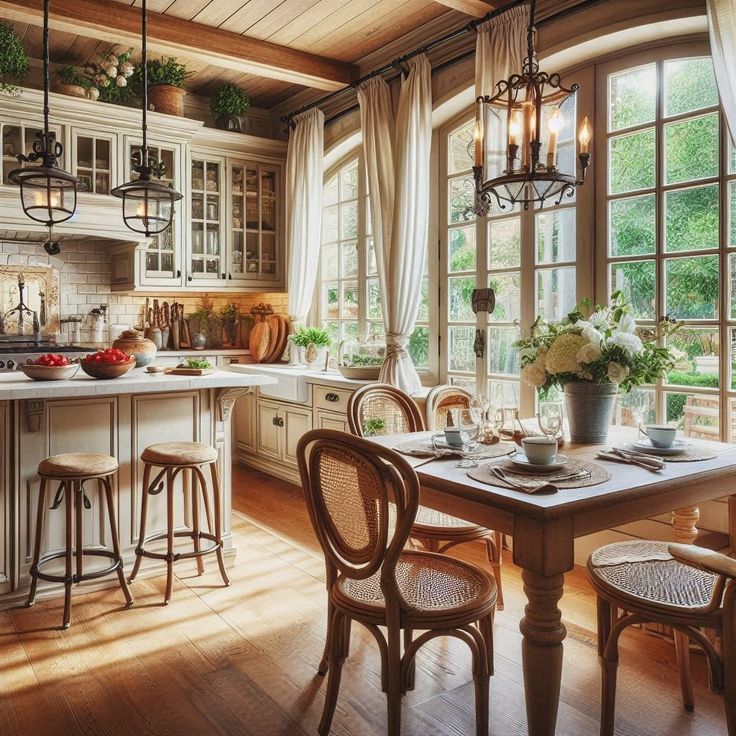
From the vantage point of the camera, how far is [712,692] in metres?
2.19

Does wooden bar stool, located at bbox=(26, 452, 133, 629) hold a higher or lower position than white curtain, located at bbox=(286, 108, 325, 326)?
lower

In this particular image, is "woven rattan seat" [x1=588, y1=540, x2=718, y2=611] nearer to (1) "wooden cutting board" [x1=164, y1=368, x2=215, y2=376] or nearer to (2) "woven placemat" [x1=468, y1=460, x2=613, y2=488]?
(2) "woven placemat" [x1=468, y1=460, x2=613, y2=488]

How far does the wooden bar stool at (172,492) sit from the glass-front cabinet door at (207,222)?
251 centimetres

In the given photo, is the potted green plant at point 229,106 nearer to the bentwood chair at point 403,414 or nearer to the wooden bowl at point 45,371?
the wooden bowl at point 45,371

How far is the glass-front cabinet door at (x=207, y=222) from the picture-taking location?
538cm

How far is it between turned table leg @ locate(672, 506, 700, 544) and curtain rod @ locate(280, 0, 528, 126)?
2549 mm

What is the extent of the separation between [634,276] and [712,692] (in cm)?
182

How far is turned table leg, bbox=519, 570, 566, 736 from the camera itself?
1.69 m

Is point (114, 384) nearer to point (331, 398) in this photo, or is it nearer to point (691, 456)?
point (331, 398)

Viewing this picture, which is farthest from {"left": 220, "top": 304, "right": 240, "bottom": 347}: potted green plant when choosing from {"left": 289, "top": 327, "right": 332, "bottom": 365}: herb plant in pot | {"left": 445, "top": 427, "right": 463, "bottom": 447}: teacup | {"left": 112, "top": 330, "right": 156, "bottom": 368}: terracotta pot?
{"left": 445, "top": 427, "right": 463, "bottom": 447}: teacup

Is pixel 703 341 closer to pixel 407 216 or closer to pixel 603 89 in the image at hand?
pixel 603 89

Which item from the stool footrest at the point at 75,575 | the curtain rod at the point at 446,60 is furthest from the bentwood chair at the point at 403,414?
the curtain rod at the point at 446,60

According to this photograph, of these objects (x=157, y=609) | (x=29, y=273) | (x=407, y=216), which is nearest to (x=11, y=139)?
(x=29, y=273)

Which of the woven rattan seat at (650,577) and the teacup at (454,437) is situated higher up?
the teacup at (454,437)
